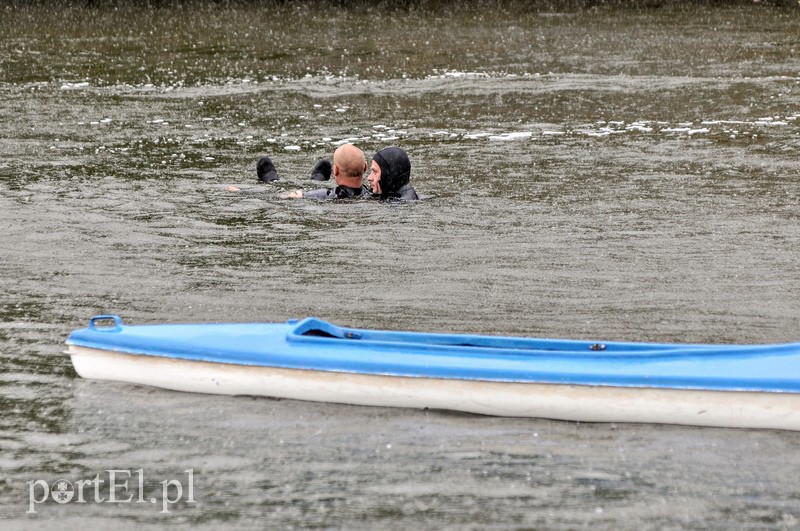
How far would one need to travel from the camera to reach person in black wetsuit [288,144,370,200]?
460 inches

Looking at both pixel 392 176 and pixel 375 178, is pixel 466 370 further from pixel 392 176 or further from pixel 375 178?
pixel 375 178

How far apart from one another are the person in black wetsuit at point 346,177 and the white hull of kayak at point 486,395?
5.13 meters

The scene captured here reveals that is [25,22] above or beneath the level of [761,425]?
above

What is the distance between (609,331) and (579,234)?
272 centimetres

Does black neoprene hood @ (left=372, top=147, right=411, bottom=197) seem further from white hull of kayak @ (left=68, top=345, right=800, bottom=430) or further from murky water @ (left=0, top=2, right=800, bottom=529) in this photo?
white hull of kayak @ (left=68, top=345, right=800, bottom=430)

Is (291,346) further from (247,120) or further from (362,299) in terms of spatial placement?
(247,120)

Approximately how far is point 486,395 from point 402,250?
3.89 metres

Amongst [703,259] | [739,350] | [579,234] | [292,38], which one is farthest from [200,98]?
[739,350]

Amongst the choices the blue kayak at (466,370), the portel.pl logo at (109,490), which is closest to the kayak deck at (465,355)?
the blue kayak at (466,370)

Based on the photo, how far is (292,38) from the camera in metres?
25.5

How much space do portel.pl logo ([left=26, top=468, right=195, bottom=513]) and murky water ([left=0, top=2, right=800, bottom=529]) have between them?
0.03 m

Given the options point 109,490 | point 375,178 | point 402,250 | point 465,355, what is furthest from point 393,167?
point 109,490

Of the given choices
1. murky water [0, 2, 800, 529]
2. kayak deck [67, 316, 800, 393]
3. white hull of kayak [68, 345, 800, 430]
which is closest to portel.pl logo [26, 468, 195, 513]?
murky water [0, 2, 800, 529]

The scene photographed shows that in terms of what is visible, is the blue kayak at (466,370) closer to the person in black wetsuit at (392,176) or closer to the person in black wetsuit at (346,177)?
the person in black wetsuit at (392,176)
